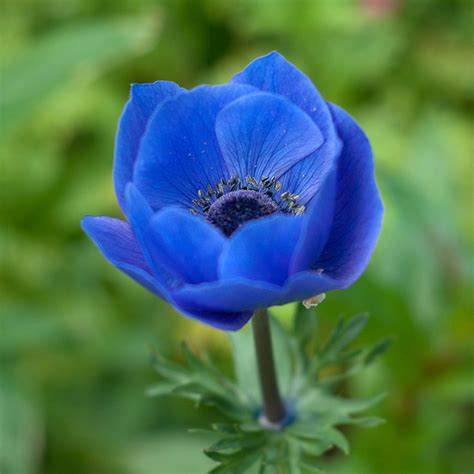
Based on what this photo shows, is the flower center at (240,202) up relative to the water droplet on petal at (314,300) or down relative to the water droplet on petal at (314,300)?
up

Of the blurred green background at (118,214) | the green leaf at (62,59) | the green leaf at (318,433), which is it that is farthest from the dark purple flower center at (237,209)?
the green leaf at (62,59)

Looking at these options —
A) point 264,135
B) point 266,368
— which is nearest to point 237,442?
point 266,368

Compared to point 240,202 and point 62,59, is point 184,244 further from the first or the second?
point 62,59

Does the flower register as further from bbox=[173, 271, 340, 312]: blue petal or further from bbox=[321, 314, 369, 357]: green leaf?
bbox=[321, 314, 369, 357]: green leaf

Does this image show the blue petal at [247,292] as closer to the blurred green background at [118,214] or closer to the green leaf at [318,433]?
the green leaf at [318,433]

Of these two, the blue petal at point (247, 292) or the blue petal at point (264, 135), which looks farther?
the blue petal at point (264, 135)
